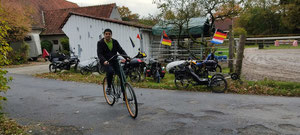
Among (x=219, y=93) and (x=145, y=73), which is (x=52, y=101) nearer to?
(x=145, y=73)

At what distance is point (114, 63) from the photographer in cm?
529

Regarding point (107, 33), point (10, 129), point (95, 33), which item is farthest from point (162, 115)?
point (95, 33)

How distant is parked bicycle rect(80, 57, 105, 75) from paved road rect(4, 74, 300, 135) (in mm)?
6193

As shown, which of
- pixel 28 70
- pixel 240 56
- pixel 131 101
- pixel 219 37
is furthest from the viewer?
pixel 28 70

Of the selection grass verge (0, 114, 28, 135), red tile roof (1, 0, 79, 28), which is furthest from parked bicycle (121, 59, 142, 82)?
red tile roof (1, 0, 79, 28)

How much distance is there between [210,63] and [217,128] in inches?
220

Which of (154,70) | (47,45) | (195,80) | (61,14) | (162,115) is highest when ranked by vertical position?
(61,14)

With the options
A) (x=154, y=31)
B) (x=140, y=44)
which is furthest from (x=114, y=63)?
(x=154, y=31)

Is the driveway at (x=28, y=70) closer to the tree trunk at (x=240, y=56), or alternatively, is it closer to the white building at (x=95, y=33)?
the white building at (x=95, y=33)

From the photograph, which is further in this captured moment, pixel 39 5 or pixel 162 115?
pixel 39 5

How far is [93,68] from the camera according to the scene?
45.6 feet

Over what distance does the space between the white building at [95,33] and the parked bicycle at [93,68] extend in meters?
1.86

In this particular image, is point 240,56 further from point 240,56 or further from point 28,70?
point 28,70

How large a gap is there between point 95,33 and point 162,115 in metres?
11.5
